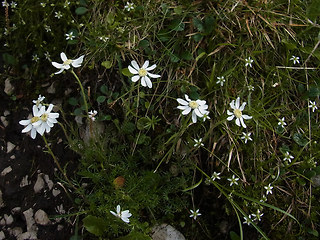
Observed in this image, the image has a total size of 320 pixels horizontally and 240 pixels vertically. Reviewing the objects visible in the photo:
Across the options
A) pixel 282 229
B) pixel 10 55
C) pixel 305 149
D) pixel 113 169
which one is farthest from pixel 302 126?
pixel 10 55

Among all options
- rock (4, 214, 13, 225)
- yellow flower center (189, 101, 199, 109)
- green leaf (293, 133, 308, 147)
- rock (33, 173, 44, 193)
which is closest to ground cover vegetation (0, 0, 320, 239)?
green leaf (293, 133, 308, 147)

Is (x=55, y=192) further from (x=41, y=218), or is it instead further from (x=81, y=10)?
(x=81, y=10)

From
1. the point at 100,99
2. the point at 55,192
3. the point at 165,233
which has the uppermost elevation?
the point at 100,99

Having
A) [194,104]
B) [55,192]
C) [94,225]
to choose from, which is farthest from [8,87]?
Result: [194,104]

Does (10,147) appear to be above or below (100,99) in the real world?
below

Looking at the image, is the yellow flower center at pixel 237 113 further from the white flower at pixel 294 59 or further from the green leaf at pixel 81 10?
the green leaf at pixel 81 10

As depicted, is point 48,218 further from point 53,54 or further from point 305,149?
point 305,149

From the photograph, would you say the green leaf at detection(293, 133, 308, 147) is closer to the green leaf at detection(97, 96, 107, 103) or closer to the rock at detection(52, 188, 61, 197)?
the green leaf at detection(97, 96, 107, 103)
